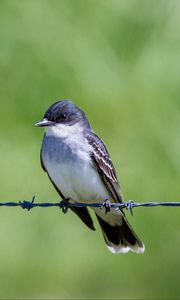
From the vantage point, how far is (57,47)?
13.7m

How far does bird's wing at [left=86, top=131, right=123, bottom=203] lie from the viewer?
954cm

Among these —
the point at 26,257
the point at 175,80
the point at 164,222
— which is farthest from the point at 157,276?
the point at 175,80

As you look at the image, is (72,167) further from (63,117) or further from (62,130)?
(63,117)

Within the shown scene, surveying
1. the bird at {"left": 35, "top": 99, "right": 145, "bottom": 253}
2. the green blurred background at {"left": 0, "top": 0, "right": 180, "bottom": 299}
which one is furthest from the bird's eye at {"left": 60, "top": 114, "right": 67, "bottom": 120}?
the green blurred background at {"left": 0, "top": 0, "right": 180, "bottom": 299}

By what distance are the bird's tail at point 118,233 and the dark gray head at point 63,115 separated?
820 mm

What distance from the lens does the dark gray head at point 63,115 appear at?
9.64 metres

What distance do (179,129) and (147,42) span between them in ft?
3.79

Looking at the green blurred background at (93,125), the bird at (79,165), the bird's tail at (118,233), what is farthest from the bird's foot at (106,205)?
the green blurred background at (93,125)

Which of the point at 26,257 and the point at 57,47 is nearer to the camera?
the point at 26,257

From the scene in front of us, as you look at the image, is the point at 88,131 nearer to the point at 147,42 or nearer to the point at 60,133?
the point at 60,133

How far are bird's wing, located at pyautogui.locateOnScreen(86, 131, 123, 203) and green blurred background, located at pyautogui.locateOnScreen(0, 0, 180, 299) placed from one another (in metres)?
2.76

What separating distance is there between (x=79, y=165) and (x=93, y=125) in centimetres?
355

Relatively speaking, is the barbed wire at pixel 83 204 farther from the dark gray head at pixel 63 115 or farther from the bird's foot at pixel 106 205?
the dark gray head at pixel 63 115

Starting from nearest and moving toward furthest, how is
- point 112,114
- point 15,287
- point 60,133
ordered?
1. point 60,133
2. point 15,287
3. point 112,114
